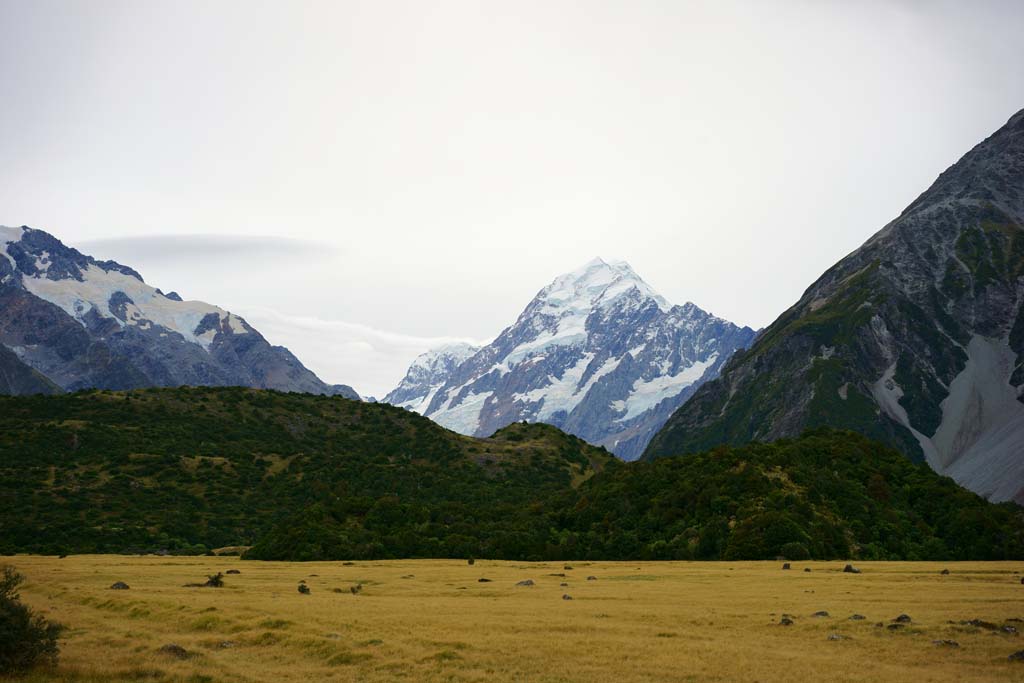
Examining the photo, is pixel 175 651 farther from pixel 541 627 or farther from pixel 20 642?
pixel 541 627

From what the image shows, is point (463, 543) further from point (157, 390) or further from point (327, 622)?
point (157, 390)

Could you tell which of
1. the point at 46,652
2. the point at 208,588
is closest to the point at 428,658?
the point at 46,652

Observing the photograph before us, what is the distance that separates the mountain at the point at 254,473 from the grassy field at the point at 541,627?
3082 centimetres

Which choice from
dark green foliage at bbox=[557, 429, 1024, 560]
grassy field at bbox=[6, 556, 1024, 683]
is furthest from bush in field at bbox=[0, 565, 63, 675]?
dark green foliage at bbox=[557, 429, 1024, 560]

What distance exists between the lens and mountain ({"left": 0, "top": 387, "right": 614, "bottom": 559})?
88688 mm

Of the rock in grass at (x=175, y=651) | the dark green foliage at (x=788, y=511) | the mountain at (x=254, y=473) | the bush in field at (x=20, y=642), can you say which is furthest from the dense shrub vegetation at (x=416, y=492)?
the bush in field at (x=20, y=642)

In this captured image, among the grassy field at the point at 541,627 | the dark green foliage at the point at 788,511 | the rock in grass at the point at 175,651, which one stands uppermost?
the dark green foliage at the point at 788,511

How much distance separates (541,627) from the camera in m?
34.7

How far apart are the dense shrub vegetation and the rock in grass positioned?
45796mm

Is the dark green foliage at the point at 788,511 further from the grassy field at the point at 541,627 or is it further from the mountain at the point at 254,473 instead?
the grassy field at the point at 541,627

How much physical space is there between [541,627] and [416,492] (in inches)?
4024

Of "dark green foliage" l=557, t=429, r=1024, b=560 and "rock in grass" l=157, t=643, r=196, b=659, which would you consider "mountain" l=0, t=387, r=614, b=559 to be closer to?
"dark green foliage" l=557, t=429, r=1024, b=560

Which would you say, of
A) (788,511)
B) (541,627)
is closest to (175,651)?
(541,627)

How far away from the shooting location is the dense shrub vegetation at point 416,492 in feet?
251
